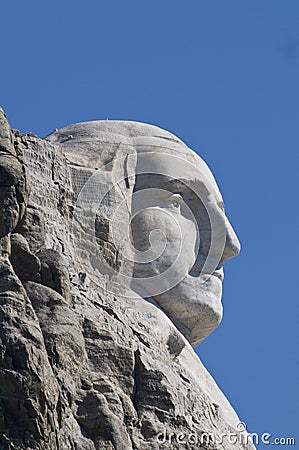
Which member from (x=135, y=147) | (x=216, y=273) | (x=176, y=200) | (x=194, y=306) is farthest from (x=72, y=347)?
(x=216, y=273)

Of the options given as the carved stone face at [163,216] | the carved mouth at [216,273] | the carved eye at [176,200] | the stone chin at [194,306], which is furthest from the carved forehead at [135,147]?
the stone chin at [194,306]

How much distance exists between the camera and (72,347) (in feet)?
103

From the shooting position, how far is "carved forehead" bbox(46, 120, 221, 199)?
3647cm

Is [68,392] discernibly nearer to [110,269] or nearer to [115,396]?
[115,396]

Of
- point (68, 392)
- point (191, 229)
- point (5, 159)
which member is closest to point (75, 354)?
point (68, 392)

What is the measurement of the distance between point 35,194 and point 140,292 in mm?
2583

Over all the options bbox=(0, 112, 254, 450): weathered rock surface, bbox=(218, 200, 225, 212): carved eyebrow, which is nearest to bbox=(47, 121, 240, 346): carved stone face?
bbox=(218, 200, 225, 212): carved eyebrow

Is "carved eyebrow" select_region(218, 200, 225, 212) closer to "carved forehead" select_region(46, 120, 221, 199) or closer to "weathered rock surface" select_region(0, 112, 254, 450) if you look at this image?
"carved forehead" select_region(46, 120, 221, 199)

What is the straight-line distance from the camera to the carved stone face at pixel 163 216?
35.9 metres
